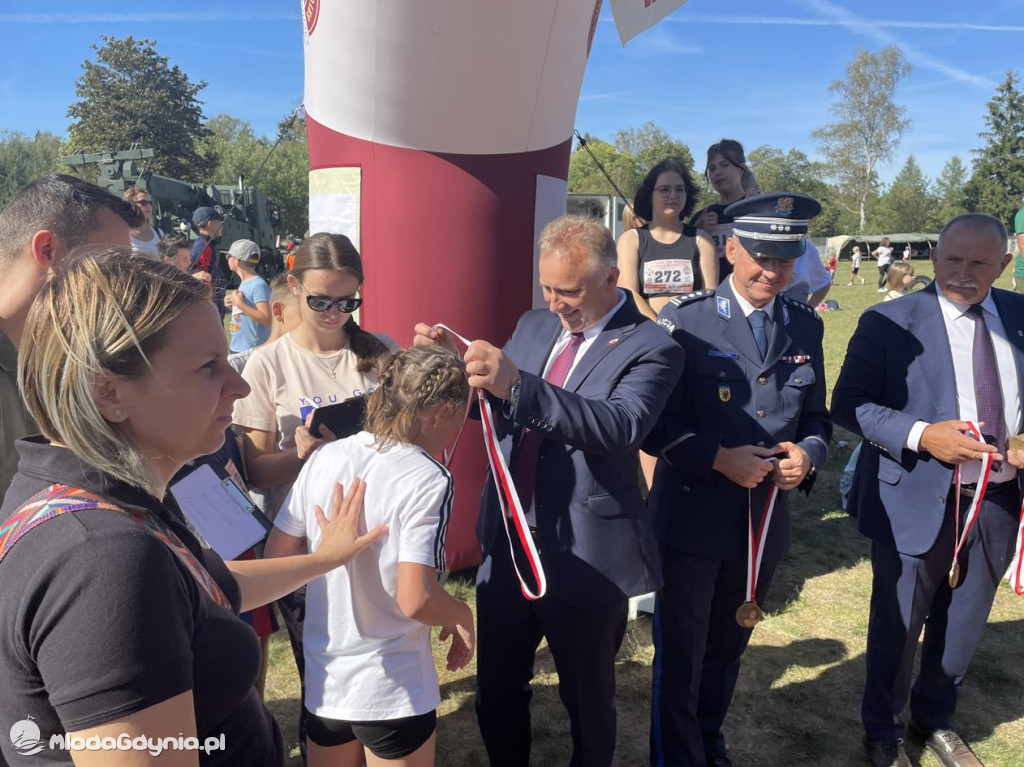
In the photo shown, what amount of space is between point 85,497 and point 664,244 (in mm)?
3865

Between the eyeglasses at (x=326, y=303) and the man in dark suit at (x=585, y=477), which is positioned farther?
the eyeglasses at (x=326, y=303)

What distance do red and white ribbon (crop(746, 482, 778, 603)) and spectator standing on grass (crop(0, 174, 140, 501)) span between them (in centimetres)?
222

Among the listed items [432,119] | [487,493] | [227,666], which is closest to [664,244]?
[432,119]

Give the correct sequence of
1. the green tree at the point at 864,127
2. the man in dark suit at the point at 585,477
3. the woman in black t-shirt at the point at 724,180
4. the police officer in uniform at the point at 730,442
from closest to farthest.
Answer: the man in dark suit at the point at 585,477, the police officer in uniform at the point at 730,442, the woman in black t-shirt at the point at 724,180, the green tree at the point at 864,127

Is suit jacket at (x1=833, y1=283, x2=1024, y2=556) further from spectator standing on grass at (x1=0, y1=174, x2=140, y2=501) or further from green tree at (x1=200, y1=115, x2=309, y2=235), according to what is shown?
green tree at (x1=200, y1=115, x2=309, y2=235)

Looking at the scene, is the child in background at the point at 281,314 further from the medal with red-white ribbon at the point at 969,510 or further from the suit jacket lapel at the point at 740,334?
the medal with red-white ribbon at the point at 969,510

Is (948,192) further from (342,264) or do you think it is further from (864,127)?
(342,264)

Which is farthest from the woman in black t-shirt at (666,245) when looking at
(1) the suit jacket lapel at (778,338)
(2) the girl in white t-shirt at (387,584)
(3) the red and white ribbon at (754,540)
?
(2) the girl in white t-shirt at (387,584)

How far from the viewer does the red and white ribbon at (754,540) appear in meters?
2.59

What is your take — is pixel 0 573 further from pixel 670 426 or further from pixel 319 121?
pixel 319 121

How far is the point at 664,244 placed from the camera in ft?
14.5

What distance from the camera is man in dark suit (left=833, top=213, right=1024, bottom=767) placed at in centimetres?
274

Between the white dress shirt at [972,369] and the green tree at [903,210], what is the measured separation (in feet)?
207

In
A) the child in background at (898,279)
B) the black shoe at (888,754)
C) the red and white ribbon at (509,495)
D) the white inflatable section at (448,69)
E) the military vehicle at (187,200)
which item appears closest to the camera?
the red and white ribbon at (509,495)
